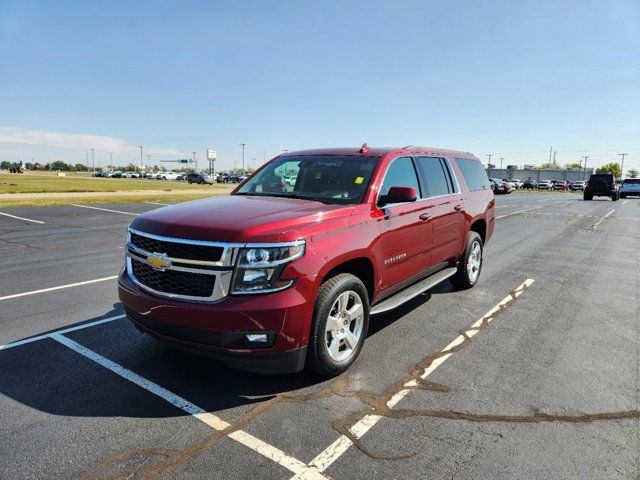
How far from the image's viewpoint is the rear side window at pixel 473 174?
21.2 ft

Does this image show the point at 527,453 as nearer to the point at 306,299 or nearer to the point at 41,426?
the point at 306,299

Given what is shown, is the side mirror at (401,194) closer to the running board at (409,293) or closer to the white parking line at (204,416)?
the running board at (409,293)

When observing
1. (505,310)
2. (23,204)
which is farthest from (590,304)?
(23,204)

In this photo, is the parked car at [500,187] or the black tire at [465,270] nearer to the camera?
the black tire at [465,270]

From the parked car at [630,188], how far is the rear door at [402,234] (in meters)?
44.9

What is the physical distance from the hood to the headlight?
0.08 m

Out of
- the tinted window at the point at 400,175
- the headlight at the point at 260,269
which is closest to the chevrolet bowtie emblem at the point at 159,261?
the headlight at the point at 260,269

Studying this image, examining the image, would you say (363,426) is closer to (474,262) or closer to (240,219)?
(240,219)

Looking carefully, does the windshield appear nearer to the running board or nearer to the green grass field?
the running board

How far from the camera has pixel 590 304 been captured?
19.7ft

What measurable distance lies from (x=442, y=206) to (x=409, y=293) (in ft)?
4.29

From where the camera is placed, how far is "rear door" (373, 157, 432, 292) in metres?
4.23

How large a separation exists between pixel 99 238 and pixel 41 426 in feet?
28.8

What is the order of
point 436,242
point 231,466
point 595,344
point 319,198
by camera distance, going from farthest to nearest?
point 436,242 → point 595,344 → point 319,198 → point 231,466
